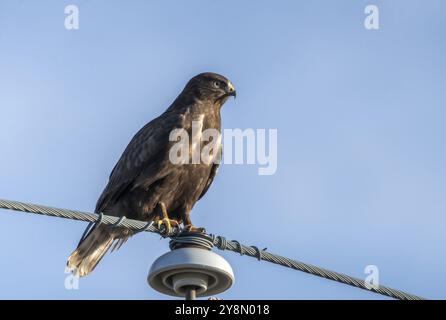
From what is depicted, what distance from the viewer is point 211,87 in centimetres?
1229

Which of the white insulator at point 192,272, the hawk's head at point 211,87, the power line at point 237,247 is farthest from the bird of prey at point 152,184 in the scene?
the white insulator at point 192,272

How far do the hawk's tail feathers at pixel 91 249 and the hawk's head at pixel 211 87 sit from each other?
2.17 meters

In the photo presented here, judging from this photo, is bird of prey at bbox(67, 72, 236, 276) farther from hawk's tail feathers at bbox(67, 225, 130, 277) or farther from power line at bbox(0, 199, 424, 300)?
power line at bbox(0, 199, 424, 300)

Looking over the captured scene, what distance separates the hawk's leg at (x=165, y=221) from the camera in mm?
10004

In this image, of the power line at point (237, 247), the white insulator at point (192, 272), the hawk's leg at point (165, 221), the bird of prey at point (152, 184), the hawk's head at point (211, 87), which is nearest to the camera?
the power line at point (237, 247)

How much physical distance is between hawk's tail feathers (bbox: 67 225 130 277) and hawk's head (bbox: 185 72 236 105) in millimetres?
2166

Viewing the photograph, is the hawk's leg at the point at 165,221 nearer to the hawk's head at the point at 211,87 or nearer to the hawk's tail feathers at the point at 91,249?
the hawk's tail feathers at the point at 91,249

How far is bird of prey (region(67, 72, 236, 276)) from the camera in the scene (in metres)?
11.1

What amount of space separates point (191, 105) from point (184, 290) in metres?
4.92

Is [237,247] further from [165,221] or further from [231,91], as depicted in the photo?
[231,91]

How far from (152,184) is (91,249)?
3.87ft

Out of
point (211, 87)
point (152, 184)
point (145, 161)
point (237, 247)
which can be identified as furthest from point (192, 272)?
point (211, 87)

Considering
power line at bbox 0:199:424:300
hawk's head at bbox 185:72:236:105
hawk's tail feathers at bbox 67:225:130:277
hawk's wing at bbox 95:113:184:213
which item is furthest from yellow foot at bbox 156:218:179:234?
hawk's head at bbox 185:72:236:105
